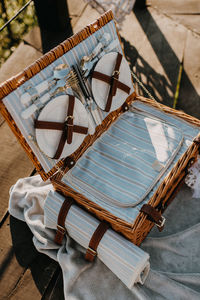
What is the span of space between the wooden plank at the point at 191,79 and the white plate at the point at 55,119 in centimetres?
95

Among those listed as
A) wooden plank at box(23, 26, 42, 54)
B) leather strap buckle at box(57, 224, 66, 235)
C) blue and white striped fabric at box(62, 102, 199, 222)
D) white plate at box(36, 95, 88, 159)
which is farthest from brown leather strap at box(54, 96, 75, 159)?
wooden plank at box(23, 26, 42, 54)

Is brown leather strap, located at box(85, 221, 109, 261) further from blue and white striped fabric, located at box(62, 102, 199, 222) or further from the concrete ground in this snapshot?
the concrete ground

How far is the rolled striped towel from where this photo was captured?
106 centimetres

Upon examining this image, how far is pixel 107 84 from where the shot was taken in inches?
50.8

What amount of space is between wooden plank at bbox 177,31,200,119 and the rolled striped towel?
Answer: 1.09 m

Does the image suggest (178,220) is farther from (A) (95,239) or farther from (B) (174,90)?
(B) (174,90)

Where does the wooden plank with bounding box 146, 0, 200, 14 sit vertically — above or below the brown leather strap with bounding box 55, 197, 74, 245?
above

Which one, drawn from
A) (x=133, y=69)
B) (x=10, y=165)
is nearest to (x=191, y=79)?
(x=133, y=69)

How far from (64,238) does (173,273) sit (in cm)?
53

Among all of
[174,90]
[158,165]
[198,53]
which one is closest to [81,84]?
[158,165]

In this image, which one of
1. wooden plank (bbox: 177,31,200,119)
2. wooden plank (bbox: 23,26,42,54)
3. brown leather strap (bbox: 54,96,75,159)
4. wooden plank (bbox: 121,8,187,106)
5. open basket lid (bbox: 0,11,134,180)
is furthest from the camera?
wooden plank (bbox: 23,26,42,54)

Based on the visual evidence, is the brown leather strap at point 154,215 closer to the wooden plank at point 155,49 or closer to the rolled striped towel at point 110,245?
the rolled striped towel at point 110,245

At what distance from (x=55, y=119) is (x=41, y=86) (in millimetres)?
145

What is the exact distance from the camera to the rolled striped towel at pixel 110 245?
1062 millimetres
